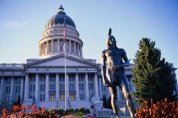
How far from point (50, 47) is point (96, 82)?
78.1ft

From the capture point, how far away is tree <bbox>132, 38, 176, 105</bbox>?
25.5 meters

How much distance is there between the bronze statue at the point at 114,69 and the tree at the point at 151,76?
16568 mm

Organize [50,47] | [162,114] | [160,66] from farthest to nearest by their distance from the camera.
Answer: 1. [50,47]
2. [160,66]
3. [162,114]

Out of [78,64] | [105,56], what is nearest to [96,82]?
[78,64]

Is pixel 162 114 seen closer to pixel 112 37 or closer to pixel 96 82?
pixel 112 37

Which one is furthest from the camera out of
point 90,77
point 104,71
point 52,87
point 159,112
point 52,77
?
point 90,77

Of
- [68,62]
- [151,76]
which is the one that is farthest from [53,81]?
[151,76]

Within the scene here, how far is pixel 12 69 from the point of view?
6100cm

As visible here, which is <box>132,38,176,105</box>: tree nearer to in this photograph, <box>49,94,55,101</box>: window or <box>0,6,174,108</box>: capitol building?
<box>0,6,174,108</box>: capitol building

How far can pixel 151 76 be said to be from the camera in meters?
26.1

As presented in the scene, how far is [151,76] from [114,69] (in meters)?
18.0

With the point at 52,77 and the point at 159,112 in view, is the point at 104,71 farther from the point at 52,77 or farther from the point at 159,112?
the point at 52,77

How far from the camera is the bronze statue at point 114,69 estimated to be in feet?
29.1

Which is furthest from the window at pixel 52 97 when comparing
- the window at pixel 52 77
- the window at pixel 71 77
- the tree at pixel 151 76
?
the tree at pixel 151 76
